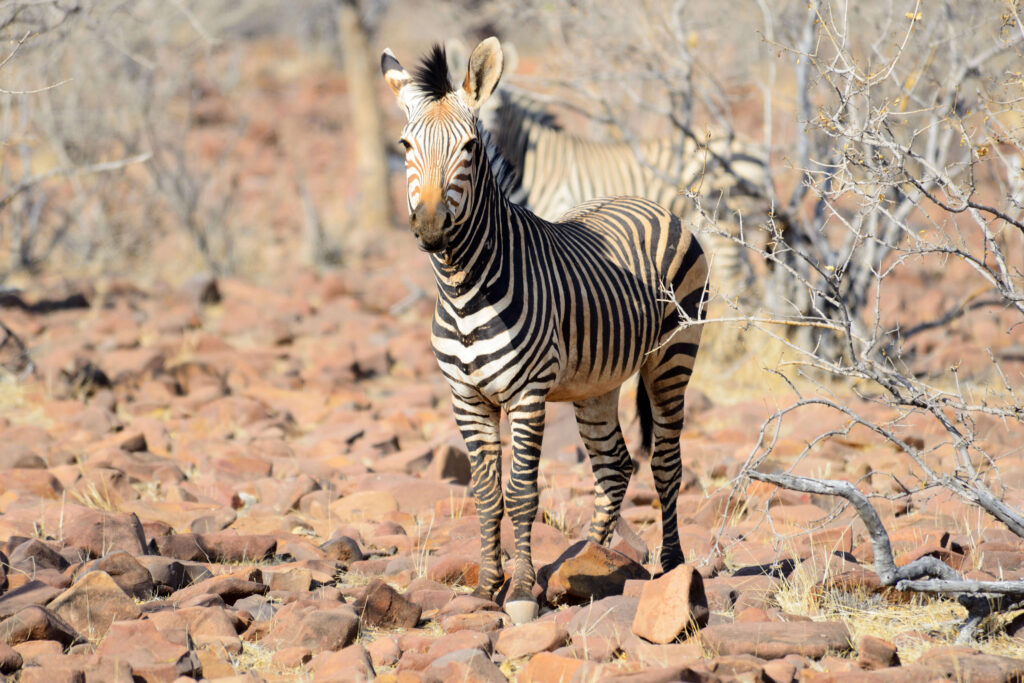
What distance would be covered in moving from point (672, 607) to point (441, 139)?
6.25 feet

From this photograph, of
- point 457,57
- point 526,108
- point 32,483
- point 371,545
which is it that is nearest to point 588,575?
point 371,545

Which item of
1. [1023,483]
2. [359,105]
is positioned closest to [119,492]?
[1023,483]

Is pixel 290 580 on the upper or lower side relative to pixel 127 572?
lower

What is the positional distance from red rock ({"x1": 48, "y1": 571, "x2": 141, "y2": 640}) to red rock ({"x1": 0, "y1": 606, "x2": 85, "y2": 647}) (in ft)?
0.44

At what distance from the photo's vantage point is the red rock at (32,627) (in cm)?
364

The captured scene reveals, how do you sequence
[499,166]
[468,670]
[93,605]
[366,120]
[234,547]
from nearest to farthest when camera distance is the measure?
[468,670], [93,605], [499,166], [234,547], [366,120]

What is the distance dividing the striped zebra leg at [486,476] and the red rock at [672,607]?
77 cm

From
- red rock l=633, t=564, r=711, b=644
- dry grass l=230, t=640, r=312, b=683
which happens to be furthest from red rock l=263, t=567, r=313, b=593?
red rock l=633, t=564, r=711, b=644

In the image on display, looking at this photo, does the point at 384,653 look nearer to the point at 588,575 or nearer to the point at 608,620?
the point at 608,620

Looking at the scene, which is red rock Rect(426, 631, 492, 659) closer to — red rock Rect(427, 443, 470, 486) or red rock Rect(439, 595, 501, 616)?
red rock Rect(439, 595, 501, 616)

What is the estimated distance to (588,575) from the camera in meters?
4.19

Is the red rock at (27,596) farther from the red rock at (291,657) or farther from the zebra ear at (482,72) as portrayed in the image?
the zebra ear at (482,72)

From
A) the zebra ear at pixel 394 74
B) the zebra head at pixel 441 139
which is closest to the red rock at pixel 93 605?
the zebra head at pixel 441 139

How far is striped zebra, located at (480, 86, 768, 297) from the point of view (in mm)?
8828
